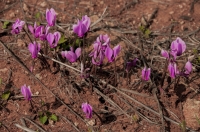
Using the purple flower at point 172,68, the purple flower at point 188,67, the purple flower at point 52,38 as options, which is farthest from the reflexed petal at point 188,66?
the purple flower at point 52,38

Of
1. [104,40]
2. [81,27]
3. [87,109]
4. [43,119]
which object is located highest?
[81,27]

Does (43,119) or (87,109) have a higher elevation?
(87,109)

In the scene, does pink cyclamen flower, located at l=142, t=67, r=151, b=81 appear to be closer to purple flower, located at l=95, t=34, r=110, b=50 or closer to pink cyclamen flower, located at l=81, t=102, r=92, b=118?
purple flower, located at l=95, t=34, r=110, b=50

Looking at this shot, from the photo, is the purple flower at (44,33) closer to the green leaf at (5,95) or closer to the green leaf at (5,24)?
the green leaf at (5,95)

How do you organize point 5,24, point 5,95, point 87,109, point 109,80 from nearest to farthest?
point 87,109
point 5,95
point 109,80
point 5,24

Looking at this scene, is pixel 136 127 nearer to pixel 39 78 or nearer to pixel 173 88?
pixel 173 88

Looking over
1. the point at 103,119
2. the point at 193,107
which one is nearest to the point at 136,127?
the point at 103,119

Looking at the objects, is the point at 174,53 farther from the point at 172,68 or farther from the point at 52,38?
the point at 52,38

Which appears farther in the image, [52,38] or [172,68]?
[52,38]

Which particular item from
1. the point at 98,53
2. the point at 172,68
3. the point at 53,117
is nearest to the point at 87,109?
the point at 53,117
